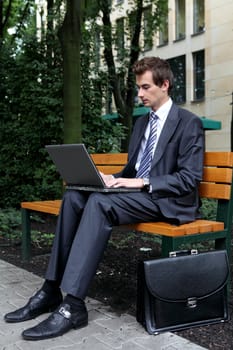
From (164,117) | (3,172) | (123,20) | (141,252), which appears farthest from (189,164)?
(123,20)

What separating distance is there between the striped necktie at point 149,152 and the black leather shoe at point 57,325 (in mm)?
1121

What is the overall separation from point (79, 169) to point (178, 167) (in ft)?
2.19

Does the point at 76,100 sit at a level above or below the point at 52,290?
above

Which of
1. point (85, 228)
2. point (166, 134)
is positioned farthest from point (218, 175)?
point (85, 228)

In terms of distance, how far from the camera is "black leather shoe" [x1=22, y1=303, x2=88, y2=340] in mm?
3105

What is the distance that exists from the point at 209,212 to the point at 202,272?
4296 millimetres

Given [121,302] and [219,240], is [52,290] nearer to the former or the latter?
[121,302]

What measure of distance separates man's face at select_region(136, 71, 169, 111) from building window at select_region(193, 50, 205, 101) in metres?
26.1

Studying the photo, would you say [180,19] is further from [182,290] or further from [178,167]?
→ [182,290]

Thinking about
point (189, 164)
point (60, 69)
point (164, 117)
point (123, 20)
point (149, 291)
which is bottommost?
point (149, 291)

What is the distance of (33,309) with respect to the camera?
346 centimetres

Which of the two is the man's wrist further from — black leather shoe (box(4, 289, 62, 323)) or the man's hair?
black leather shoe (box(4, 289, 62, 323))

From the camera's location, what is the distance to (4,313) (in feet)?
11.9

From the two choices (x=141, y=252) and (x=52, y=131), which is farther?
(x=52, y=131)
